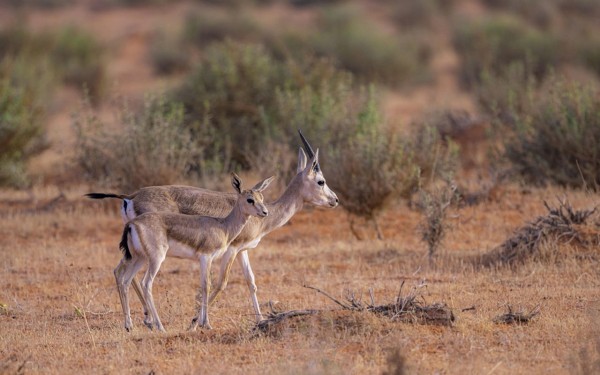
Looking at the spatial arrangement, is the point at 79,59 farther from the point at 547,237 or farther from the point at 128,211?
the point at 547,237

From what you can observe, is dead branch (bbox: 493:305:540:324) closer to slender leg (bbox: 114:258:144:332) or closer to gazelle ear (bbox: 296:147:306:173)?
gazelle ear (bbox: 296:147:306:173)

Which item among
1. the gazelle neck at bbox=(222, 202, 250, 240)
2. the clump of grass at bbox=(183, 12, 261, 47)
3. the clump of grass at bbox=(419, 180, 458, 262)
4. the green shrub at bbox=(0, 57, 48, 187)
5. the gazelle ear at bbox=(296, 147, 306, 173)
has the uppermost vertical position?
the gazelle ear at bbox=(296, 147, 306, 173)

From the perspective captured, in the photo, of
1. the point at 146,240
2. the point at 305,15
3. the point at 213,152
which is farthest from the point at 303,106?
the point at 305,15

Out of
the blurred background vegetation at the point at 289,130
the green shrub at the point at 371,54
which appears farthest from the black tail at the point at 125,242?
the green shrub at the point at 371,54

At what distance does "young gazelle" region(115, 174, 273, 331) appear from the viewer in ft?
29.2

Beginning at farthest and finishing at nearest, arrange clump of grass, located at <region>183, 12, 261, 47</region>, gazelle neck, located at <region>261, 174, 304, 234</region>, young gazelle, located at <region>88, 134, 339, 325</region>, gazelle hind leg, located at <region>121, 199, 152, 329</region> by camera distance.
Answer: clump of grass, located at <region>183, 12, 261, 47</region> → gazelle neck, located at <region>261, 174, 304, 234</region> → young gazelle, located at <region>88, 134, 339, 325</region> → gazelle hind leg, located at <region>121, 199, 152, 329</region>

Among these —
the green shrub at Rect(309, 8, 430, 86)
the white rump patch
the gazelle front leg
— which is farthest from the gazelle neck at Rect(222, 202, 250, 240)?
the green shrub at Rect(309, 8, 430, 86)

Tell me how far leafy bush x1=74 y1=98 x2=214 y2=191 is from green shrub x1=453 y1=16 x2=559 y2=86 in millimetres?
14974

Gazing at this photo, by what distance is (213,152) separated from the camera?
17.5 meters

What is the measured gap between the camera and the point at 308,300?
1041 cm

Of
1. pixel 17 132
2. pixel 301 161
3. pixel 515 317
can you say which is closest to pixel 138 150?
pixel 17 132

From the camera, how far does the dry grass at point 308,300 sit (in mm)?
7621

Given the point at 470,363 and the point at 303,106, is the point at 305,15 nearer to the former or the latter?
the point at 303,106

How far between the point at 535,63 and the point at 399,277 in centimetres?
1943
